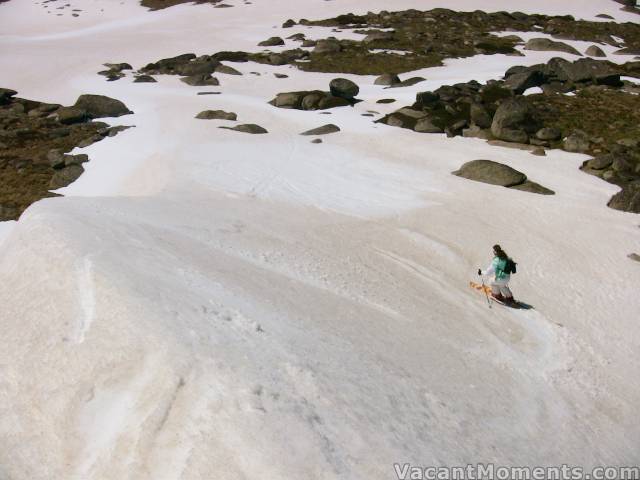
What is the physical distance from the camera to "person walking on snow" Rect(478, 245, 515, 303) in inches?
744

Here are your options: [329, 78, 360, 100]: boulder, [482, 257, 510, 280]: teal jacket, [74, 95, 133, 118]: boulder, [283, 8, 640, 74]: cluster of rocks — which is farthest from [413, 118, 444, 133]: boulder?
[74, 95, 133, 118]: boulder

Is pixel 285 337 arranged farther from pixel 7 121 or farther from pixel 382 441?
pixel 7 121

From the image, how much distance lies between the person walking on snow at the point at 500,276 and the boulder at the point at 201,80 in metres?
43.4

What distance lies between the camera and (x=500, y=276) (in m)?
19.0

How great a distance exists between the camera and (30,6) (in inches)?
3981

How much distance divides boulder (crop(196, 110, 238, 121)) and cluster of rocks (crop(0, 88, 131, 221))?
637cm

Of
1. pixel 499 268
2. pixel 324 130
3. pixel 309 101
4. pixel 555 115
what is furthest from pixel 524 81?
pixel 499 268

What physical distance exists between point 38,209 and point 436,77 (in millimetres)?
46594

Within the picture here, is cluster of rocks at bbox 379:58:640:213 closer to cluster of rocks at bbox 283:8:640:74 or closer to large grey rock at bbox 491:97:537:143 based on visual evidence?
large grey rock at bbox 491:97:537:143

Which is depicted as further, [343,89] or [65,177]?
[343,89]

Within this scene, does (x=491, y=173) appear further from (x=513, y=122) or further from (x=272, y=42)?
(x=272, y=42)

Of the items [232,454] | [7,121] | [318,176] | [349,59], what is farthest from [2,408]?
[349,59]

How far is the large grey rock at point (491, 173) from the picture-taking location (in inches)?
1170

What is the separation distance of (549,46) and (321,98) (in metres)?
34.0
